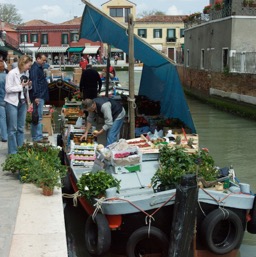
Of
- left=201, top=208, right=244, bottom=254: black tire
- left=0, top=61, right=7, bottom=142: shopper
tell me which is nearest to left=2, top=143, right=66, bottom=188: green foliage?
left=201, top=208, right=244, bottom=254: black tire

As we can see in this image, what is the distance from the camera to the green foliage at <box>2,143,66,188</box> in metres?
6.11

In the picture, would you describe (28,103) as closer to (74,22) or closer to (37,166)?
(37,166)

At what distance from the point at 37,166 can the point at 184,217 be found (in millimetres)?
2094

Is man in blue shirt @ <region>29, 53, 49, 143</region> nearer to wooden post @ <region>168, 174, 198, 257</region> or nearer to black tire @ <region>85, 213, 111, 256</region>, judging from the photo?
black tire @ <region>85, 213, 111, 256</region>

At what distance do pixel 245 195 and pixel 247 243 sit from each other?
1.33 meters

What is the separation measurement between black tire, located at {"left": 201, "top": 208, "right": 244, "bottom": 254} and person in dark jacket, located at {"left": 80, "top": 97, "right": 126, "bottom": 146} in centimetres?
293

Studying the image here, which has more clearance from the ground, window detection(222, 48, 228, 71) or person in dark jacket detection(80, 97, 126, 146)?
window detection(222, 48, 228, 71)

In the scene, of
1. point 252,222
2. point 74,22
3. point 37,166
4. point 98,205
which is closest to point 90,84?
point 37,166

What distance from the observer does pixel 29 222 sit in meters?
5.13

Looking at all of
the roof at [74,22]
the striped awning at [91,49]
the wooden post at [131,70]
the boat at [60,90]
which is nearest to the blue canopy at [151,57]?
the wooden post at [131,70]

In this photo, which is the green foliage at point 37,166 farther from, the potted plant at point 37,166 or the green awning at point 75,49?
the green awning at point 75,49

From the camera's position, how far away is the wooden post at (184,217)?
5.28 metres

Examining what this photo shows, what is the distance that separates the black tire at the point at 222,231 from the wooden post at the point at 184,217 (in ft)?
0.97

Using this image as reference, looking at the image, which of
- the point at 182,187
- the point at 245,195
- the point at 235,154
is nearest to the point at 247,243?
the point at 245,195
